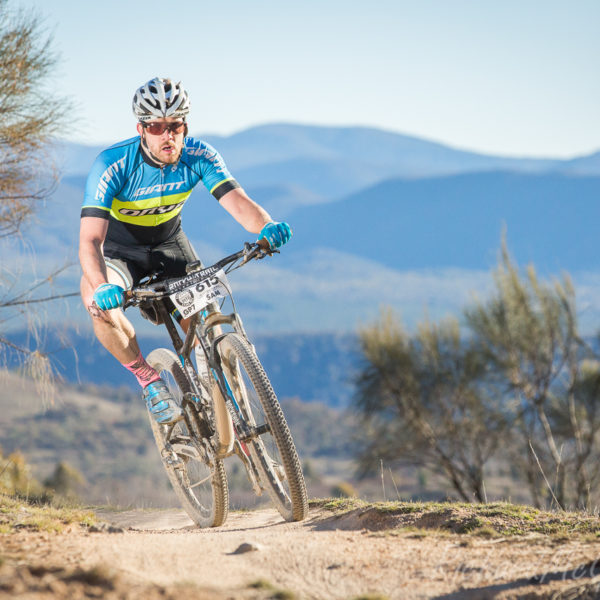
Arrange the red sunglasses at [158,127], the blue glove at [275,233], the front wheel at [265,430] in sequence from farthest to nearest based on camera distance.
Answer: the red sunglasses at [158,127]
the blue glove at [275,233]
the front wheel at [265,430]

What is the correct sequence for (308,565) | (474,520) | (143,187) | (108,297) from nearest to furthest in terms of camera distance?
(308,565) → (108,297) → (474,520) → (143,187)

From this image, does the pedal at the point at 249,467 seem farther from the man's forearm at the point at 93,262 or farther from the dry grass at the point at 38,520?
the man's forearm at the point at 93,262

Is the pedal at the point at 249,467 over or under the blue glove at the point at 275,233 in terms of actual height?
under

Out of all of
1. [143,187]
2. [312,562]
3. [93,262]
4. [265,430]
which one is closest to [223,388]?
[265,430]

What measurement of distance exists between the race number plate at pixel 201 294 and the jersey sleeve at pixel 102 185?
85 cm

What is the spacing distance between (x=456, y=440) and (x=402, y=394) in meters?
2.52

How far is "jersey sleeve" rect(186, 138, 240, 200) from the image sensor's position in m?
6.10

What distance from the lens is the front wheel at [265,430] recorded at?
525 cm

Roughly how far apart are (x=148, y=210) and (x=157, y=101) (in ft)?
2.71

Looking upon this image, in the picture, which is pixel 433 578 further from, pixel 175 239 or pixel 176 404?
pixel 175 239

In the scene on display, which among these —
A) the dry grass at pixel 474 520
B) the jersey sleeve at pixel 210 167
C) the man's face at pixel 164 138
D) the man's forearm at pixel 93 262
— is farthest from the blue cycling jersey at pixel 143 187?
the dry grass at pixel 474 520

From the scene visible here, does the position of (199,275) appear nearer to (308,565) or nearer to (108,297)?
(108,297)

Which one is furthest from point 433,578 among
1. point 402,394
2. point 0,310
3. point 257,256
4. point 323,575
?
point 402,394

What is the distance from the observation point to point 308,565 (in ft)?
14.4
